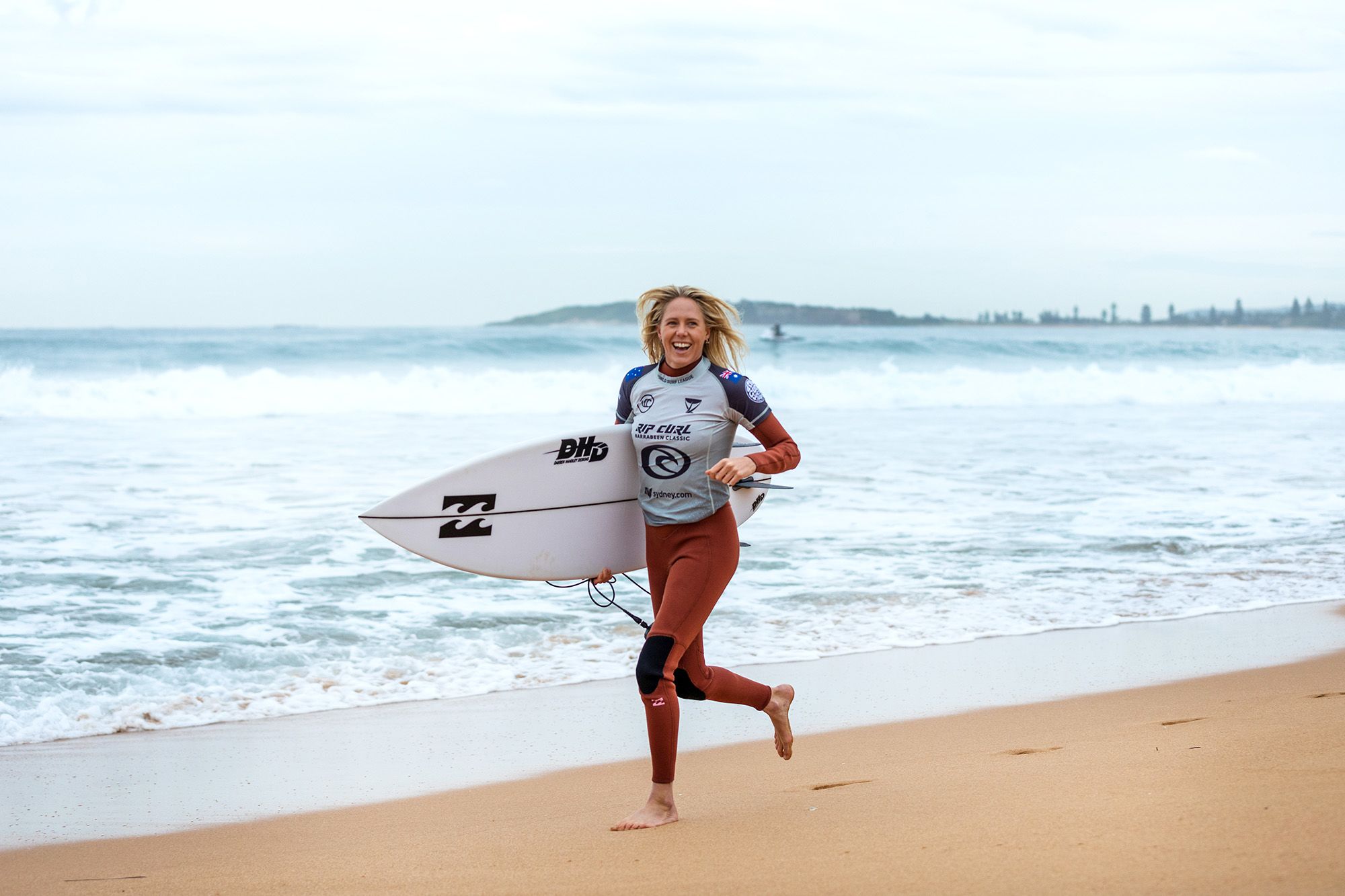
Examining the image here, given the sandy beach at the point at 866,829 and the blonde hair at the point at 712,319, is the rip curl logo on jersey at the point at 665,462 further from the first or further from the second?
the sandy beach at the point at 866,829

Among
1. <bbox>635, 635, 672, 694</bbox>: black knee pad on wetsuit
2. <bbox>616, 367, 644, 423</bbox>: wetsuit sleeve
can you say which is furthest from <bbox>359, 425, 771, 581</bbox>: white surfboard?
<bbox>635, 635, 672, 694</bbox>: black knee pad on wetsuit

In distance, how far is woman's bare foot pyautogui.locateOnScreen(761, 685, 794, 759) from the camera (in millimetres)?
3393

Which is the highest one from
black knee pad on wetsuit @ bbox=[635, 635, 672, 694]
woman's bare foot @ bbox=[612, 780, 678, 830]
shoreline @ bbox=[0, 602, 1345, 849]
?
black knee pad on wetsuit @ bbox=[635, 635, 672, 694]

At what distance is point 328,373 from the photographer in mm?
24516

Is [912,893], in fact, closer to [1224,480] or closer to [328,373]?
[1224,480]

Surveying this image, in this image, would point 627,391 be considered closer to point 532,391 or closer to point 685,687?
point 685,687

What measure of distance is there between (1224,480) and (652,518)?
29.2 ft

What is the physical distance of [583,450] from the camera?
3.91 metres

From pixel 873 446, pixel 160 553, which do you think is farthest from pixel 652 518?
pixel 873 446

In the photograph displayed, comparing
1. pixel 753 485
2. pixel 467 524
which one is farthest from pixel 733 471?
pixel 467 524

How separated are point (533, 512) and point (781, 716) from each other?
3.76 feet

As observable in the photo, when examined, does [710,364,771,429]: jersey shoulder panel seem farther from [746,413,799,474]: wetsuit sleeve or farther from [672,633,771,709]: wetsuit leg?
[672,633,771,709]: wetsuit leg

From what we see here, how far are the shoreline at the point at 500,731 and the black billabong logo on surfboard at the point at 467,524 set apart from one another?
2.44ft

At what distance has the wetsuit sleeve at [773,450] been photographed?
10.2 feet
